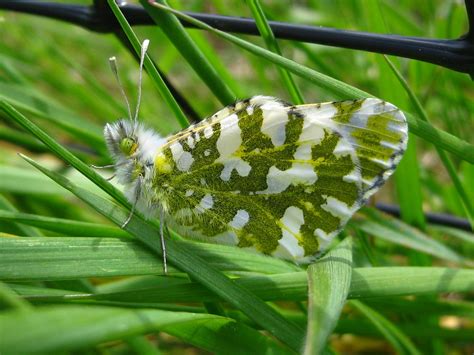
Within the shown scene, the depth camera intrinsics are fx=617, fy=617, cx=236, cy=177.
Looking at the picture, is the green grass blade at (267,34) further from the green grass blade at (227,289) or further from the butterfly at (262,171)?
the green grass blade at (227,289)

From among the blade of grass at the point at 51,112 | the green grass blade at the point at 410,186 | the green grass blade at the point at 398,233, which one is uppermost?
the blade of grass at the point at 51,112

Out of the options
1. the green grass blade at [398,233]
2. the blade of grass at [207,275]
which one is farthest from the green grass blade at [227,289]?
the green grass blade at [398,233]

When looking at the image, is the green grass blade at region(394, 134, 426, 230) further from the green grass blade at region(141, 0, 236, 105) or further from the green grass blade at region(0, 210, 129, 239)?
the green grass blade at region(0, 210, 129, 239)

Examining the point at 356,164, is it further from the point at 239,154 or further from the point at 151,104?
the point at 151,104

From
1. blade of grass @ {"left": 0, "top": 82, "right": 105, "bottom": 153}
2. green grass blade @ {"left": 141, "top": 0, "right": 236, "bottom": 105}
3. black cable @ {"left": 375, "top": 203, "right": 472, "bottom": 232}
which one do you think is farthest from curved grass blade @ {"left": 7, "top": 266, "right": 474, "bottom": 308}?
blade of grass @ {"left": 0, "top": 82, "right": 105, "bottom": 153}

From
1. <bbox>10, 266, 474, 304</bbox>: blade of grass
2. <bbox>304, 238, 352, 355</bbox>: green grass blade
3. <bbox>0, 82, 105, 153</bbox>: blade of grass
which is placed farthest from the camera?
<bbox>0, 82, 105, 153</bbox>: blade of grass

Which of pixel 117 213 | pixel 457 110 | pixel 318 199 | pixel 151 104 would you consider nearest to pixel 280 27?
pixel 318 199

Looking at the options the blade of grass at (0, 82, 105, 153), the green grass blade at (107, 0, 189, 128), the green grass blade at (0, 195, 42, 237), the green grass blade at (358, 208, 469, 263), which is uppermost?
the blade of grass at (0, 82, 105, 153)
